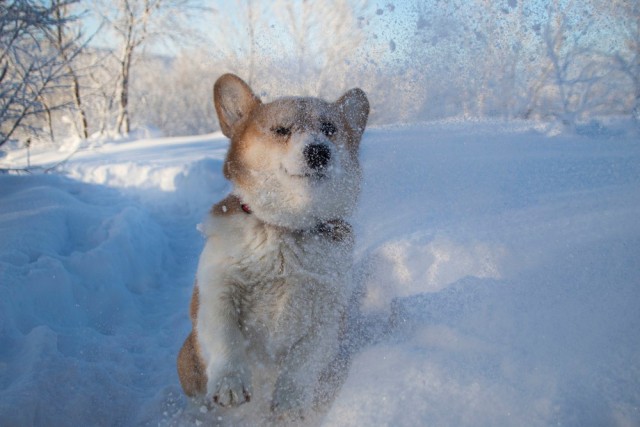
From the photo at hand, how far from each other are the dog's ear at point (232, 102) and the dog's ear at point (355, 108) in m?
0.41

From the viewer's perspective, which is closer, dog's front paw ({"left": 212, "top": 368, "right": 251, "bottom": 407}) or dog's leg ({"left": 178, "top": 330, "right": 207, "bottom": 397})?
dog's front paw ({"left": 212, "top": 368, "right": 251, "bottom": 407})

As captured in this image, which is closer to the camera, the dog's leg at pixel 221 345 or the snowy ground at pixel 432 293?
the dog's leg at pixel 221 345

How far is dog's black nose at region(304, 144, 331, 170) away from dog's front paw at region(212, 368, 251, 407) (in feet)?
2.93

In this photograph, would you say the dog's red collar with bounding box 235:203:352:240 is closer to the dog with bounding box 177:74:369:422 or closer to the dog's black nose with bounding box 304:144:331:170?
the dog with bounding box 177:74:369:422

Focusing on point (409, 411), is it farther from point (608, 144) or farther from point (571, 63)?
point (608, 144)

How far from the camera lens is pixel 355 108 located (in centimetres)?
214

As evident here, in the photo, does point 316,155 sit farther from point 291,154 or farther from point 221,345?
point 221,345

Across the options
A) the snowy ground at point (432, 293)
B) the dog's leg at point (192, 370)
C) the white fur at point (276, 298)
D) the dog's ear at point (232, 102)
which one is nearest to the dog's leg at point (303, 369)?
the white fur at point (276, 298)

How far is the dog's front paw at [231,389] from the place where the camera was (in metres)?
1.72

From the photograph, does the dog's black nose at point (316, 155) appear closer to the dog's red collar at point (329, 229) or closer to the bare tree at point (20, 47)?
the dog's red collar at point (329, 229)

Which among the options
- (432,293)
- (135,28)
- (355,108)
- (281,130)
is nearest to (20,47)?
(281,130)

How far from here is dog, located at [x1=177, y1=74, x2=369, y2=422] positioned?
186 cm

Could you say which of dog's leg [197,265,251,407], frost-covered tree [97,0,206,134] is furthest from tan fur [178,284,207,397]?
frost-covered tree [97,0,206,134]

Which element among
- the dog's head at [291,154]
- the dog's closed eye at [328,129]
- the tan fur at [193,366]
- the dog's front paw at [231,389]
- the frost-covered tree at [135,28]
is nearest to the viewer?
the dog's front paw at [231,389]
